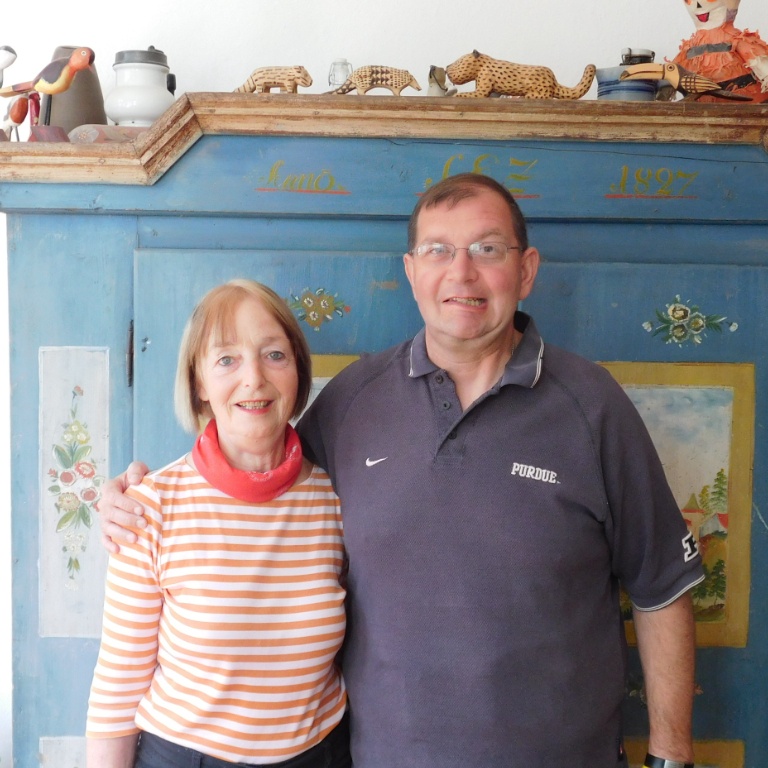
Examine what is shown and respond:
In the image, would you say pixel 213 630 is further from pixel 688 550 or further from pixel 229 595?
pixel 688 550

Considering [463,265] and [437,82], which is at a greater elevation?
[437,82]

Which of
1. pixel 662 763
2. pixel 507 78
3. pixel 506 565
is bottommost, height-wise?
pixel 662 763

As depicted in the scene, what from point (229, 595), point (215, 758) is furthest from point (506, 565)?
point (215, 758)

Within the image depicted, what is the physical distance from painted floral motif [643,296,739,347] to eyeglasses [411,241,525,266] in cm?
45

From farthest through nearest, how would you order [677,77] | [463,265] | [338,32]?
1. [338,32]
2. [677,77]
3. [463,265]

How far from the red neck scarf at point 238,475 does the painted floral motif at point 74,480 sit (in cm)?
47

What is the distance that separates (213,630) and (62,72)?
1.15 m

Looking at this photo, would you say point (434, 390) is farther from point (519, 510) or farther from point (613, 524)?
point (613, 524)

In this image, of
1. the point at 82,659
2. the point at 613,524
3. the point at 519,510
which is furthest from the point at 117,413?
the point at 613,524

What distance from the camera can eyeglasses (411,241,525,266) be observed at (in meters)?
1.39

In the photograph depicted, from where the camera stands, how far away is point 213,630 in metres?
1.28

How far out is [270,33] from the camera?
6.55 feet

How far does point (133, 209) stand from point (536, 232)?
2.75 feet

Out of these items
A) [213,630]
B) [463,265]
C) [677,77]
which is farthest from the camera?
[677,77]
